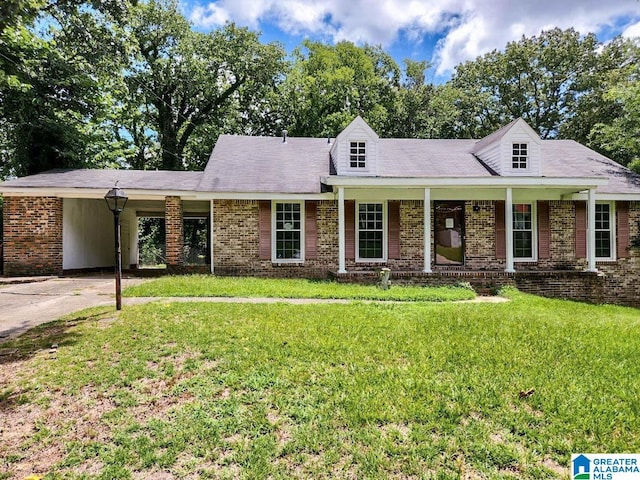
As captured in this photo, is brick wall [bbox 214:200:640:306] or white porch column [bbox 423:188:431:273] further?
brick wall [bbox 214:200:640:306]

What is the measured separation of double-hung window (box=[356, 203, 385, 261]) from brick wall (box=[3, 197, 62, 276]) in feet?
32.4

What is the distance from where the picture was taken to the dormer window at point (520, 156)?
13.3 metres

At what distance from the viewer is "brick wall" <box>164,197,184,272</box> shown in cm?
1273

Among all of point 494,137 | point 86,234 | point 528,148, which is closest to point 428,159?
point 494,137

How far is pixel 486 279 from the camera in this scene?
1125 cm

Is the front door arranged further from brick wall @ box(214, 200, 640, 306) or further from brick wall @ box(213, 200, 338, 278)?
brick wall @ box(213, 200, 338, 278)

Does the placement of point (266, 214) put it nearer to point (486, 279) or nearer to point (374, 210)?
point (374, 210)

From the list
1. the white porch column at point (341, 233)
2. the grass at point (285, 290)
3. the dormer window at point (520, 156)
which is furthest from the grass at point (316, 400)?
the dormer window at point (520, 156)

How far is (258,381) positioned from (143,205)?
14.5 meters

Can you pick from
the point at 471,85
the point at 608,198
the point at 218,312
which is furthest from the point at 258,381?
the point at 471,85

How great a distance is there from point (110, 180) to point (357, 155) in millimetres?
8676

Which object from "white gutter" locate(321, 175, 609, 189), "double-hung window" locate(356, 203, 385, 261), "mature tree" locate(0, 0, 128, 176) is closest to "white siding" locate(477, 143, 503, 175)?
"white gutter" locate(321, 175, 609, 189)

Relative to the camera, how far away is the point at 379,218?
13.0m

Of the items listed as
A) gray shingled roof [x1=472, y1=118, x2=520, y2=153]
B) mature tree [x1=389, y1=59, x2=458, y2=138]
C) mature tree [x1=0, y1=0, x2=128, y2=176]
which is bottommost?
gray shingled roof [x1=472, y1=118, x2=520, y2=153]
